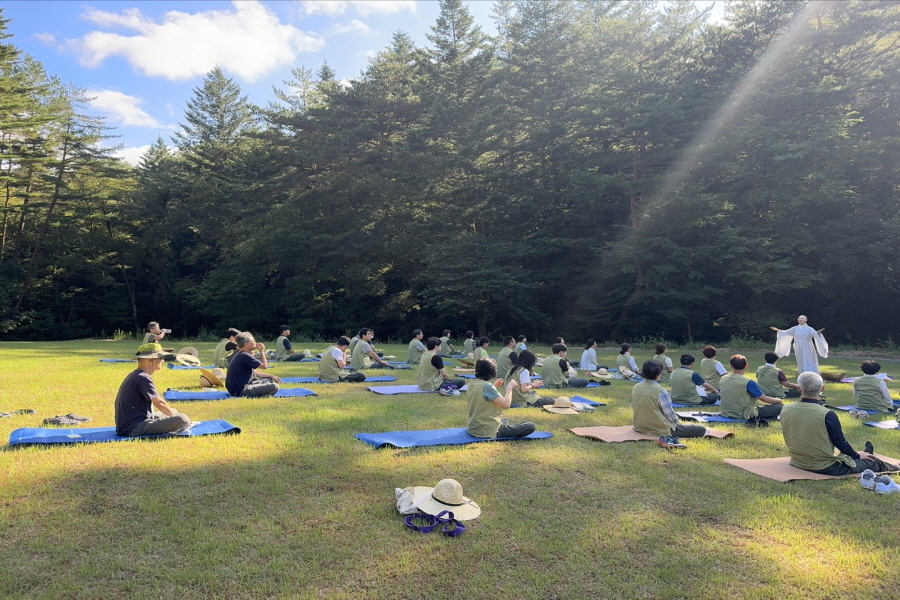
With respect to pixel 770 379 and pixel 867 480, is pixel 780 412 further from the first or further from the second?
pixel 867 480

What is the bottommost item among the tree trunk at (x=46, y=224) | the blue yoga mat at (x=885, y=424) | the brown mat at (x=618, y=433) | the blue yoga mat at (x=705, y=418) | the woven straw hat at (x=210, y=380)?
the blue yoga mat at (x=885, y=424)

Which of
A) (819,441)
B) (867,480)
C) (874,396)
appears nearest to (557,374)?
(874,396)

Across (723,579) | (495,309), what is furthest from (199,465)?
(495,309)

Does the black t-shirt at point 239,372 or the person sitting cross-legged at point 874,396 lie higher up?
the black t-shirt at point 239,372

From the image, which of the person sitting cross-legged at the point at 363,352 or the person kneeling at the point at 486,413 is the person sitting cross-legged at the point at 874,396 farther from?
the person sitting cross-legged at the point at 363,352

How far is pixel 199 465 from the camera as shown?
5.64 meters

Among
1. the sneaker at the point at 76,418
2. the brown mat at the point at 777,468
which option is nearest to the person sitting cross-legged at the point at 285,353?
the sneaker at the point at 76,418

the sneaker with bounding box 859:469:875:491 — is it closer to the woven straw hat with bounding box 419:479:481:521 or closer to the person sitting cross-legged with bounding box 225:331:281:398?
the woven straw hat with bounding box 419:479:481:521

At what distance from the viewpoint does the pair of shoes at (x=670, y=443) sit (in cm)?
679

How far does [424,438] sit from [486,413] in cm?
84

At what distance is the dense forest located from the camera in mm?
23234

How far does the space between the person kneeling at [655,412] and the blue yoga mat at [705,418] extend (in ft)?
3.92

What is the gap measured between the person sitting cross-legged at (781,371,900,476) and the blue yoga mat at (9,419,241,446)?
6499 mm

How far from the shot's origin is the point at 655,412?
286 inches
